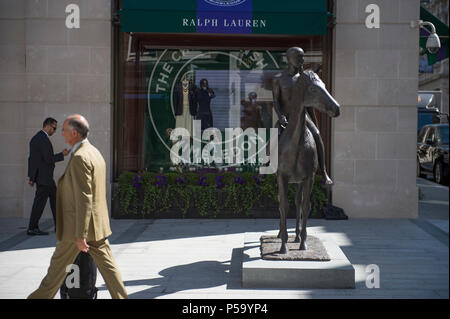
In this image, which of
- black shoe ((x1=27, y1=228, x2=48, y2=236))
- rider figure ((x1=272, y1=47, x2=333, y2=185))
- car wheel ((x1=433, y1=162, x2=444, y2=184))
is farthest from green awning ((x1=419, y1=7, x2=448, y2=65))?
black shoe ((x1=27, y1=228, x2=48, y2=236))

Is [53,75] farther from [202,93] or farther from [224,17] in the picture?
[224,17]

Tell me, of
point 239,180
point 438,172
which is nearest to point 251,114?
point 239,180

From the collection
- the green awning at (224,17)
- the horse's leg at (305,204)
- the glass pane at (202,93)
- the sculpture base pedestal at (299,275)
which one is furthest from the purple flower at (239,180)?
the sculpture base pedestal at (299,275)

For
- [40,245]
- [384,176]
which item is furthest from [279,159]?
[384,176]

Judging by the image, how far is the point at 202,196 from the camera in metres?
11.1

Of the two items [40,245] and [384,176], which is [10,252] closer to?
[40,245]

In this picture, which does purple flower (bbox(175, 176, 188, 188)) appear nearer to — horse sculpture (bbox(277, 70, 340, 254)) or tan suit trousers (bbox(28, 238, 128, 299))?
horse sculpture (bbox(277, 70, 340, 254))

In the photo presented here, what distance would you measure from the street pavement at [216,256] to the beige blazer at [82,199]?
1355 mm

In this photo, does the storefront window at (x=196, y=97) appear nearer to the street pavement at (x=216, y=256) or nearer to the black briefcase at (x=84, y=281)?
the street pavement at (x=216, y=256)

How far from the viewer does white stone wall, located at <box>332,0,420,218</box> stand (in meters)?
11.2

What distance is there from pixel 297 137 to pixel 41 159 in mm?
4878

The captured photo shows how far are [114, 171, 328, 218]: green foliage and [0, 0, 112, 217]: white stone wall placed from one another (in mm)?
896

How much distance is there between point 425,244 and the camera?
28.0 feet

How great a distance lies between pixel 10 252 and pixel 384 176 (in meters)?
7.56
